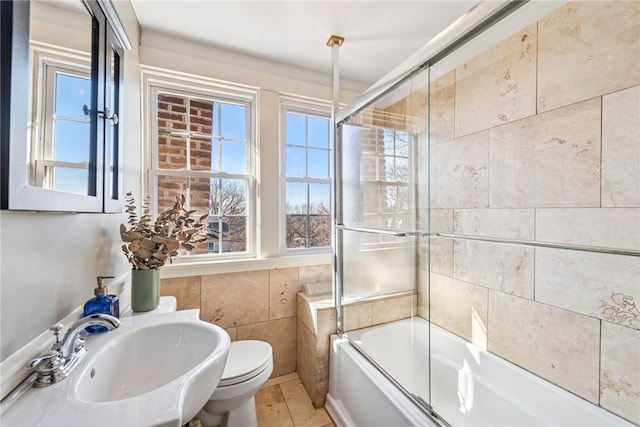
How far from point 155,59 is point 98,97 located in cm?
94

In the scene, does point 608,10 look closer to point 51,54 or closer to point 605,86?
point 605,86

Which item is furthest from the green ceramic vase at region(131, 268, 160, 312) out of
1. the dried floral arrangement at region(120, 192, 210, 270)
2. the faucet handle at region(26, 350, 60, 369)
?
the faucet handle at region(26, 350, 60, 369)

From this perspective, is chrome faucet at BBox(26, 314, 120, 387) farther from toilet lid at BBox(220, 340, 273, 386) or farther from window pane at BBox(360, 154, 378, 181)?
window pane at BBox(360, 154, 378, 181)

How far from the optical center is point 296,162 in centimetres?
228

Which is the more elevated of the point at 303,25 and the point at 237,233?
the point at 303,25

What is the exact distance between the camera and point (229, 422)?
4.64ft

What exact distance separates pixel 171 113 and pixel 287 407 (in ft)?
7.21

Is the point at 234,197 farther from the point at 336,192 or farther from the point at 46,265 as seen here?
the point at 46,265

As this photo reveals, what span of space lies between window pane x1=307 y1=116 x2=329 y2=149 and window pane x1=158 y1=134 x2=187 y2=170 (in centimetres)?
100

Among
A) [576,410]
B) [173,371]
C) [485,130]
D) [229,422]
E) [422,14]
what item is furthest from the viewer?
[485,130]

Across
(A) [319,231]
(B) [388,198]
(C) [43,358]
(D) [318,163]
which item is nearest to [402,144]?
(B) [388,198]

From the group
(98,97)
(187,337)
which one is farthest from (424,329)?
(98,97)

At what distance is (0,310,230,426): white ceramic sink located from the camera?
0.57 m

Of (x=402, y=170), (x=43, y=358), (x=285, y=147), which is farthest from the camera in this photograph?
(x=285, y=147)
